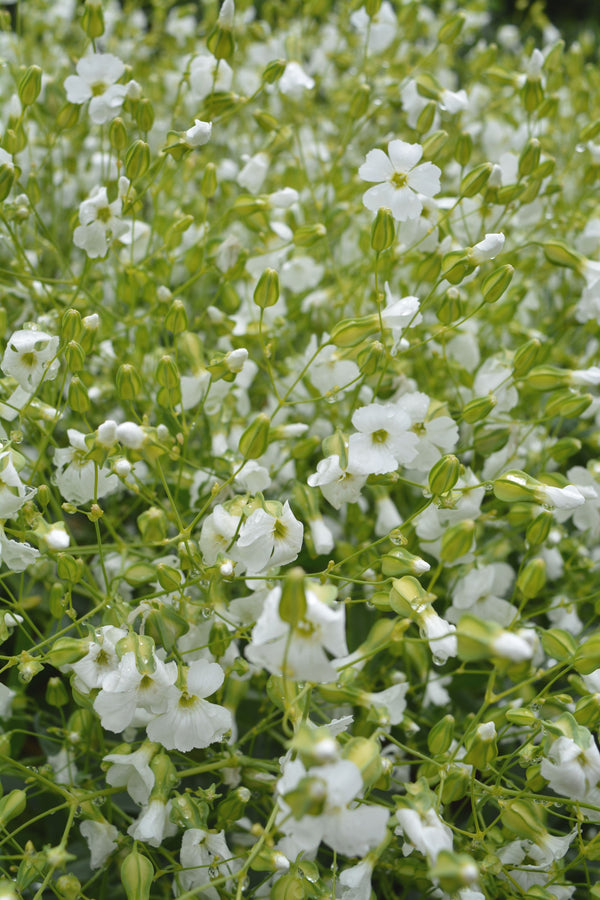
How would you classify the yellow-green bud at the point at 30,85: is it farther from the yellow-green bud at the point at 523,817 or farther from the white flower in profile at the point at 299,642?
the yellow-green bud at the point at 523,817

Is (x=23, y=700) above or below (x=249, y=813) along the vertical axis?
above

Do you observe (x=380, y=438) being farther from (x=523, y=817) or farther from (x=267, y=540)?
(x=523, y=817)

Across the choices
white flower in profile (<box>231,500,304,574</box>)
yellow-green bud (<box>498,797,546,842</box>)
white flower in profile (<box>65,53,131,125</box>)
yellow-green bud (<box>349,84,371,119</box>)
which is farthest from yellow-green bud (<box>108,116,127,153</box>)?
yellow-green bud (<box>498,797,546,842</box>)

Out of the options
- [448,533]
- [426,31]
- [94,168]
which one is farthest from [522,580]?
[426,31]

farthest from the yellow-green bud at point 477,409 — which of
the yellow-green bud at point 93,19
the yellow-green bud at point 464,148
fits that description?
the yellow-green bud at point 93,19

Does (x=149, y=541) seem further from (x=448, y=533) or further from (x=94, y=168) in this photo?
(x=94, y=168)

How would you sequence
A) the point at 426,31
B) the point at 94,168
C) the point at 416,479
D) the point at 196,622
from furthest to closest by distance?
the point at 426,31 < the point at 94,168 < the point at 416,479 < the point at 196,622

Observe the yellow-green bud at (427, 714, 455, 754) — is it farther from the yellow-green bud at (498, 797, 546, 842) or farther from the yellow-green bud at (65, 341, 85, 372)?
the yellow-green bud at (65, 341, 85, 372)
